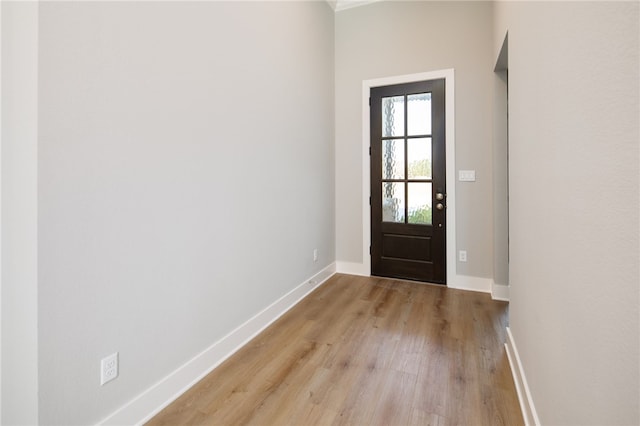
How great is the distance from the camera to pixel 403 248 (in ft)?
11.9

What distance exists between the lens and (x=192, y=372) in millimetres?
1799

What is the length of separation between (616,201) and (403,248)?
9.74 feet

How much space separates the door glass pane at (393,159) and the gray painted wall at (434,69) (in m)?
0.30

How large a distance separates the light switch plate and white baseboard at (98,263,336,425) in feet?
7.01

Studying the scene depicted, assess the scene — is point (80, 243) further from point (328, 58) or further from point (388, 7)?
point (388, 7)

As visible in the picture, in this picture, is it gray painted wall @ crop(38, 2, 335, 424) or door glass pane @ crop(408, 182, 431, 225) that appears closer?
gray painted wall @ crop(38, 2, 335, 424)

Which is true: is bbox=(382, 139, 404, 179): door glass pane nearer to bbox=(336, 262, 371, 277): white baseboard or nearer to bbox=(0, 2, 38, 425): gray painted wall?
bbox=(336, 262, 371, 277): white baseboard

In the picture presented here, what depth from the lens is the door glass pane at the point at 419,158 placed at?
345cm

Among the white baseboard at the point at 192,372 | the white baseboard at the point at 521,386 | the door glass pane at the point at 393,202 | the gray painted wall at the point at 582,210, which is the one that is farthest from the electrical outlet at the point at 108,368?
the door glass pane at the point at 393,202

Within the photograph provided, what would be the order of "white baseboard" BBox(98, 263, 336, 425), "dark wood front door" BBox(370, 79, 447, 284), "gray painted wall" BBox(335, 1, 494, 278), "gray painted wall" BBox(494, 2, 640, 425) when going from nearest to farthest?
"gray painted wall" BBox(494, 2, 640, 425), "white baseboard" BBox(98, 263, 336, 425), "gray painted wall" BBox(335, 1, 494, 278), "dark wood front door" BBox(370, 79, 447, 284)

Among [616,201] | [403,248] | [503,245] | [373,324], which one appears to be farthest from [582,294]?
[403,248]

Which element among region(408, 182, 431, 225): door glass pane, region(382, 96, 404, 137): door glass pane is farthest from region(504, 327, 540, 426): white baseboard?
region(382, 96, 404, 137): door glass pane

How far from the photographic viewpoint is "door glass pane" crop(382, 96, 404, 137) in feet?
11.7

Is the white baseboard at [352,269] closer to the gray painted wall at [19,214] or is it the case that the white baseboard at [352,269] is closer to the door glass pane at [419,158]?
the door glass pane at [419,158]
